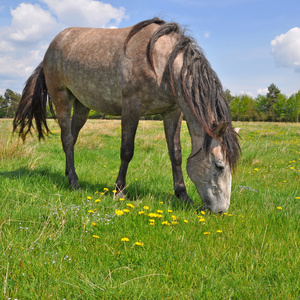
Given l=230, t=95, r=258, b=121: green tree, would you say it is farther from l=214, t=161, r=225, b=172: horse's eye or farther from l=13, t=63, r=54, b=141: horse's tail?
l=214, t=161, r=225, b=172: horse's eye

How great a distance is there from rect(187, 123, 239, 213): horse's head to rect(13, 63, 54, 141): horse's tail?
11.7ft

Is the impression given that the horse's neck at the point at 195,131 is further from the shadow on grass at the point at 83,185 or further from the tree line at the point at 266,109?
the tree line at the point at 266,109

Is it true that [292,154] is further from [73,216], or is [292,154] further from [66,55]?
[73,216]

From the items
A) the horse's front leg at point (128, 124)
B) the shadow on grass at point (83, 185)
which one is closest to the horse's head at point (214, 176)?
the shadow on grass at point (83, 185)

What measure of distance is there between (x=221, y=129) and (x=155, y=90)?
1.10 metres

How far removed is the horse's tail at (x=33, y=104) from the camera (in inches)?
225

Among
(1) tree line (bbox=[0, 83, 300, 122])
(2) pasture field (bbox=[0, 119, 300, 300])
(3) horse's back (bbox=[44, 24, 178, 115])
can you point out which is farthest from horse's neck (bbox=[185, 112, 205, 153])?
(1) tree line (bbox=[0, 83, 300, 122])

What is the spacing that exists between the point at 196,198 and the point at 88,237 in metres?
2.17

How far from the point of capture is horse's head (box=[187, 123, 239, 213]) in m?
3.31

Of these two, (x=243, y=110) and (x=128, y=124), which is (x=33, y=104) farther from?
(x=243, y=110)

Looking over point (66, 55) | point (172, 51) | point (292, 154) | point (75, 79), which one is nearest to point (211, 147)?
point (172, 51)

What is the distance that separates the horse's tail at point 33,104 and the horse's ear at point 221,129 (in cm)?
375

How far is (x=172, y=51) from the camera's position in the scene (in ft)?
12.2

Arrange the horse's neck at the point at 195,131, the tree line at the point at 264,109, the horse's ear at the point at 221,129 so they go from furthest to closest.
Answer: the tree line at the point at 264,109 < the horse's neck at the point at 195,131 < the horse's ear at the point at 221,129
